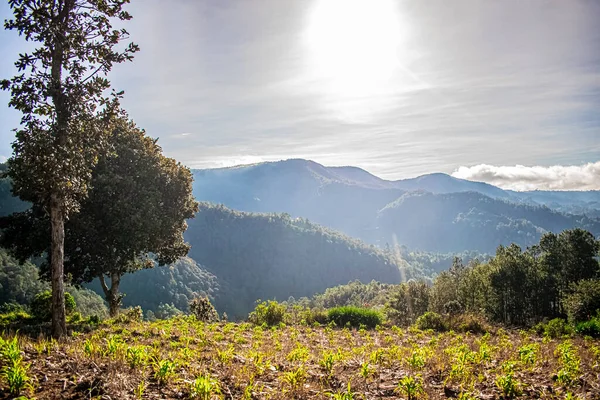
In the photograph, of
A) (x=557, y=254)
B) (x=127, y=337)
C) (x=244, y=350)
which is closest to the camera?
(x=244, y=350)

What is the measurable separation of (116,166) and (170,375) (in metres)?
13.9

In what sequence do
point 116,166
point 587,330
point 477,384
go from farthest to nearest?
point 116,166
point 587,330
point 477,384

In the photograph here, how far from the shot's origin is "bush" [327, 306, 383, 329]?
17.2 m

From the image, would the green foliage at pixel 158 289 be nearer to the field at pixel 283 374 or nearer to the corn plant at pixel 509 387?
the field at pixel 283 374

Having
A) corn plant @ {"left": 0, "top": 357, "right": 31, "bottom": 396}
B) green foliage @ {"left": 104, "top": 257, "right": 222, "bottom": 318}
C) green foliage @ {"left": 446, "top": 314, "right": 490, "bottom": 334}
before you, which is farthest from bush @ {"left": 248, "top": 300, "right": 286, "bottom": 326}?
green foliage @ {"left": 104, "top": 257, "right": 222, "bottom": 318}

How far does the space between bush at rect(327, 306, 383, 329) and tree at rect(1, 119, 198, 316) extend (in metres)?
9.32

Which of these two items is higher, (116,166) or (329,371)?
(116,166)

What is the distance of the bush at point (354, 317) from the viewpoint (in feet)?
56.3

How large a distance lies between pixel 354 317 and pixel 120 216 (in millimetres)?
12055

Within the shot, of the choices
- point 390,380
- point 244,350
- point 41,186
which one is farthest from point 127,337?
point 390,380

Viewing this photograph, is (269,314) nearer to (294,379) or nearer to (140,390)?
(294,379)

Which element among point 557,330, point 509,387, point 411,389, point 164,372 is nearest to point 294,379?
point 411,389

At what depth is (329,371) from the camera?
711 centimetres

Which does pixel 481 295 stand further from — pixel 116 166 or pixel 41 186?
pixel 41 186
